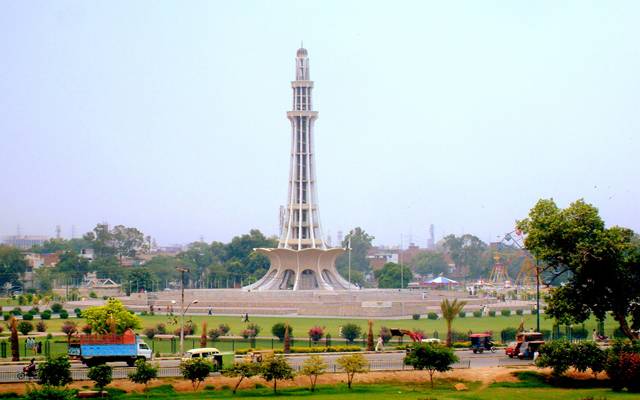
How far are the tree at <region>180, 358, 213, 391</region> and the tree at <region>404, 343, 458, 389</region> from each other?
22.1 feet

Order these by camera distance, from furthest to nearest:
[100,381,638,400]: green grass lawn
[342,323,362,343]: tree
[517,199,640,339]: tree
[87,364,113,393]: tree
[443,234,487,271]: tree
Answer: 1. [443,234,487,271]: tree
2. [342,323,362,343]: tree
3. [517,199,640,339]: tree
4. [100,381,638,400]: green grass lawn
5. [87,364,113,393]: tree

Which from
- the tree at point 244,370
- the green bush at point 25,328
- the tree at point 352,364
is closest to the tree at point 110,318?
the green bush at point 25,328

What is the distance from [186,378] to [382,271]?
72.9 meters

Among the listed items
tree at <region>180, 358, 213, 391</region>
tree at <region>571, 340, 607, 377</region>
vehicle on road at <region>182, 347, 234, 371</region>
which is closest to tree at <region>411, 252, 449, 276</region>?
vehicle on road at <region>182, 347, 234, 371</region>

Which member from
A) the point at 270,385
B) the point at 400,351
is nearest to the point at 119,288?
the point at 400,351

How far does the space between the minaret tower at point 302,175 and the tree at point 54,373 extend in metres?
51.6

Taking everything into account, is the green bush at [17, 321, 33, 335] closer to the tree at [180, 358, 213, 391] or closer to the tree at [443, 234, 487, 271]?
the tree at [180, 358, 213, 391]

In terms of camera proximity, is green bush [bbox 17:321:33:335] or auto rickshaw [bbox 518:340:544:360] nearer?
auto rickshaw [bbox 518:340:544:360]

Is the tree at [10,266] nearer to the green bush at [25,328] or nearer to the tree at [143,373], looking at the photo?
the green bush at [25,328]

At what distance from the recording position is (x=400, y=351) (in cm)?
4544

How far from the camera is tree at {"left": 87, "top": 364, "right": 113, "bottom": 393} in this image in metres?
33.7

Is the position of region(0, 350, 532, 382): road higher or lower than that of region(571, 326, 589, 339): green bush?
lower

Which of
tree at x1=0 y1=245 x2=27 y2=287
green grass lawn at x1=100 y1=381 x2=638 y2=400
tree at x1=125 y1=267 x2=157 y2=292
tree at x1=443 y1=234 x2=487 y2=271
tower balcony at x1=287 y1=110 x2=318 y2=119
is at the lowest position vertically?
green grass lawn at x1=100 y1=381 x2=638 y2=400

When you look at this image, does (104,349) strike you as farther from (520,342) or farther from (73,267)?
(73,267)
